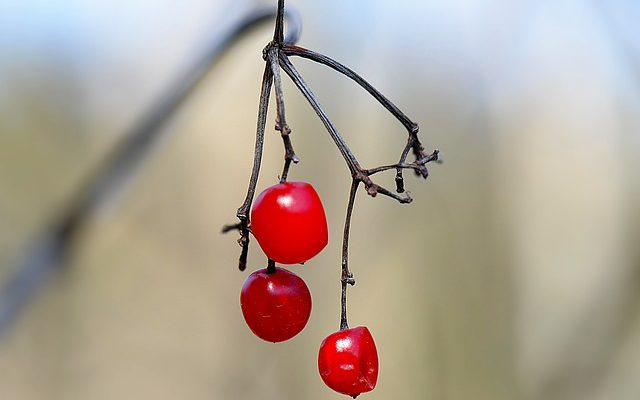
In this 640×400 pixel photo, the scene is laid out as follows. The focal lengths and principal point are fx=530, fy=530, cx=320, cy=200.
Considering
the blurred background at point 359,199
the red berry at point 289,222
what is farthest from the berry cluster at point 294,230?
Answer: the blurred background at point 359,199

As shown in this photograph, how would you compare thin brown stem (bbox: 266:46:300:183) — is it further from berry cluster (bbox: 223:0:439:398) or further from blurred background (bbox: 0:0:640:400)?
blurred background (bbox: 0:0:640:400)

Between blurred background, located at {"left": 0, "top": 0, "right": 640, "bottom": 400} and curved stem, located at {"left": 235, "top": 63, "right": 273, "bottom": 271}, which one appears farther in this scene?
blurred background, located at {"left": 0, "top": 0, "right": 640, "bottom": 400}

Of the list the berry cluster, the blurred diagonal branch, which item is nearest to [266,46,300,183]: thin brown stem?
the berry cluster

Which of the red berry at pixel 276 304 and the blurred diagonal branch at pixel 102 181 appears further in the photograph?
the blurred diagonal branch at pixel 102 181

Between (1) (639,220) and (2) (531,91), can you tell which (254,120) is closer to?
(2) (531,91)

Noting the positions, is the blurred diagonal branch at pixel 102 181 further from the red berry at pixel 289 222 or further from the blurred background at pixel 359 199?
the red berry at pixel 289 222

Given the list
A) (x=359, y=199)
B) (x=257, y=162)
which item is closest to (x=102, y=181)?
(x=359, y=199)
